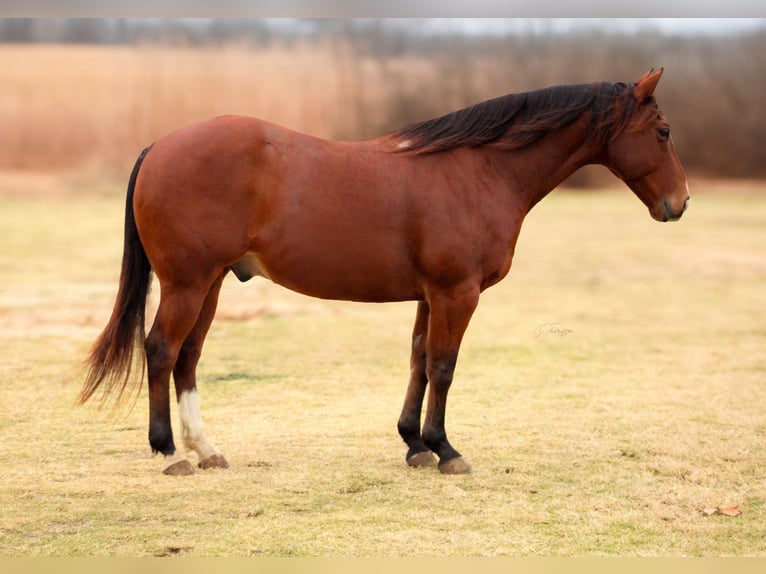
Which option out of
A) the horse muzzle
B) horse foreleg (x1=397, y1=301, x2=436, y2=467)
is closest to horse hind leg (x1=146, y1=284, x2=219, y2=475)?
horse foreleg (x1=397, y1=301, x2=436, y2=467)

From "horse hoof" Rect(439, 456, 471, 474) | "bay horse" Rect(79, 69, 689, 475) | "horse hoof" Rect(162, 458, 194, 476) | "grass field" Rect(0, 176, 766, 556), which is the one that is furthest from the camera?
"horse hoof" Rect(439, 456, 471, 474)

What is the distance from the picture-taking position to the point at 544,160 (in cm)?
527

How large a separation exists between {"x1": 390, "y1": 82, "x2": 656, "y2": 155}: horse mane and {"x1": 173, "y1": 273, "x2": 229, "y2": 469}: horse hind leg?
53.2 inches

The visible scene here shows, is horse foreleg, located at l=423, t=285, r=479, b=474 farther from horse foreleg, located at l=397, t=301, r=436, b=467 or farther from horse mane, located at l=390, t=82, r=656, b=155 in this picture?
horse mane, located at l=390, t=82, r=656, b=155

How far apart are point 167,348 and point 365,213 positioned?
47.3 inches

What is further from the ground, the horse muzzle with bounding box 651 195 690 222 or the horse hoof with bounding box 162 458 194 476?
the horse muzzle with bounding box 651 195 690 222

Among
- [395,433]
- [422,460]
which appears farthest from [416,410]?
[395,433]

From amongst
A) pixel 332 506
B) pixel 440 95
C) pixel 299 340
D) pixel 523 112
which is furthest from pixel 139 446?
pixel 440 95

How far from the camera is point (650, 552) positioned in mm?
4035

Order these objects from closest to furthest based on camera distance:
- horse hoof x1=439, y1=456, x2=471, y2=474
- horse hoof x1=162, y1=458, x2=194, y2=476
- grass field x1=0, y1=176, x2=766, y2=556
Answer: grass field x1=0, y1=176, x2=766, y2=556
horse hoof x1=162, y1=458, x2=194, y2=476
horse hoof x1=439, y1=456, x2=471, y2=474

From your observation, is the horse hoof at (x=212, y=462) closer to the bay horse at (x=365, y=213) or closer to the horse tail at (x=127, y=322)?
the bay horse at (x=365, y=213)

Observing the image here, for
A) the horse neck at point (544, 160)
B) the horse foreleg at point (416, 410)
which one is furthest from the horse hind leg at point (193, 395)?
the horse neck at point (544, 160)

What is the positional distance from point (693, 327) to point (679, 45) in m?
11.8

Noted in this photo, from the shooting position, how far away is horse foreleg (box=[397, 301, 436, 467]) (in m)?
5.29
